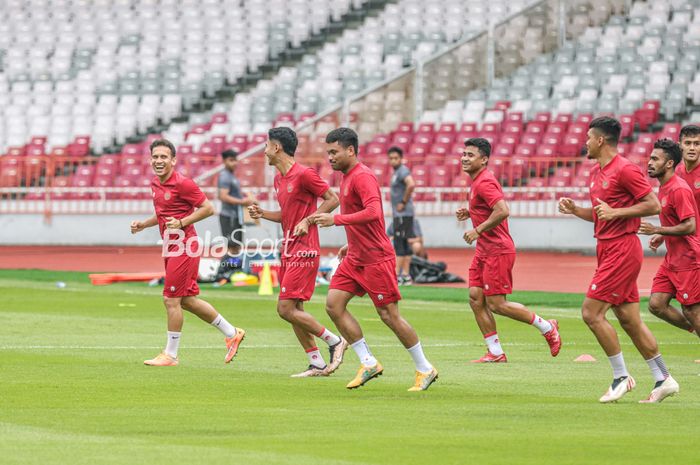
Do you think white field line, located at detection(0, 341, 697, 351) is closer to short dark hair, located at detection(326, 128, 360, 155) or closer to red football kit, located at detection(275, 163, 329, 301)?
red football kit, located at detection(275, 163, 329, 301)

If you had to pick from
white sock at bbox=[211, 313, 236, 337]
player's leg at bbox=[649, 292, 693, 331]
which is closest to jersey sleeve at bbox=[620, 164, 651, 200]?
player's leg at bbox=[649, 292, 693, 331]

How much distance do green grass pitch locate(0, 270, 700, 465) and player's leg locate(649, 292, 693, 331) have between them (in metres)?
0.46

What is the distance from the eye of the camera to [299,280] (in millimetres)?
12812

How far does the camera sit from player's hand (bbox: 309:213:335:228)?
452 inches

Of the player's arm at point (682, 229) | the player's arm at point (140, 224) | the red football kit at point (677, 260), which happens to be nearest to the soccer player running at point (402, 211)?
the player's arm at point (140, 224)

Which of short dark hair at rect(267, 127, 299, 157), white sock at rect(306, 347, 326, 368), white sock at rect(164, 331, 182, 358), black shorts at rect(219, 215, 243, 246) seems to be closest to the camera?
short dark hair at rect(267, 127, 299, 157)

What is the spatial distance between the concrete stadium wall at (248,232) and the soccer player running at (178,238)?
15.2 m

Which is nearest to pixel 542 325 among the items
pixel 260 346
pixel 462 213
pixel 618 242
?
pixel 462 213

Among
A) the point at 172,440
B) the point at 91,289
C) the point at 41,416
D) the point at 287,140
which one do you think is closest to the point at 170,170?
the point at 287,140

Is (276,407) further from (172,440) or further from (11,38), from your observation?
(11,38)

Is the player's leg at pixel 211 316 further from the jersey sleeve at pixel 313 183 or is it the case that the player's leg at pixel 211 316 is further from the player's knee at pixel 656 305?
the player's knee at pixel 656 305

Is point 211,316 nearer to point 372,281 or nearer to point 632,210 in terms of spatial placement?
point 372,281

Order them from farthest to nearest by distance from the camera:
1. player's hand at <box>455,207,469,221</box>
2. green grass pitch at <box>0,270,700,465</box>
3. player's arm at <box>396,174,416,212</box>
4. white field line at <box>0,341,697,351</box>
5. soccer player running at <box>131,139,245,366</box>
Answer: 1. player's arm at <box>396,174,416,212</box>
2. white field line at <box>0,341,697,351</box>
3. player's hand at <box>455,207,469,221</box>
4. soccer player running at <box>131,139,245,366</box>
5. green grass pitch at <box>0,270,700,465</box>

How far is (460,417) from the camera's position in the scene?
33.4ft
